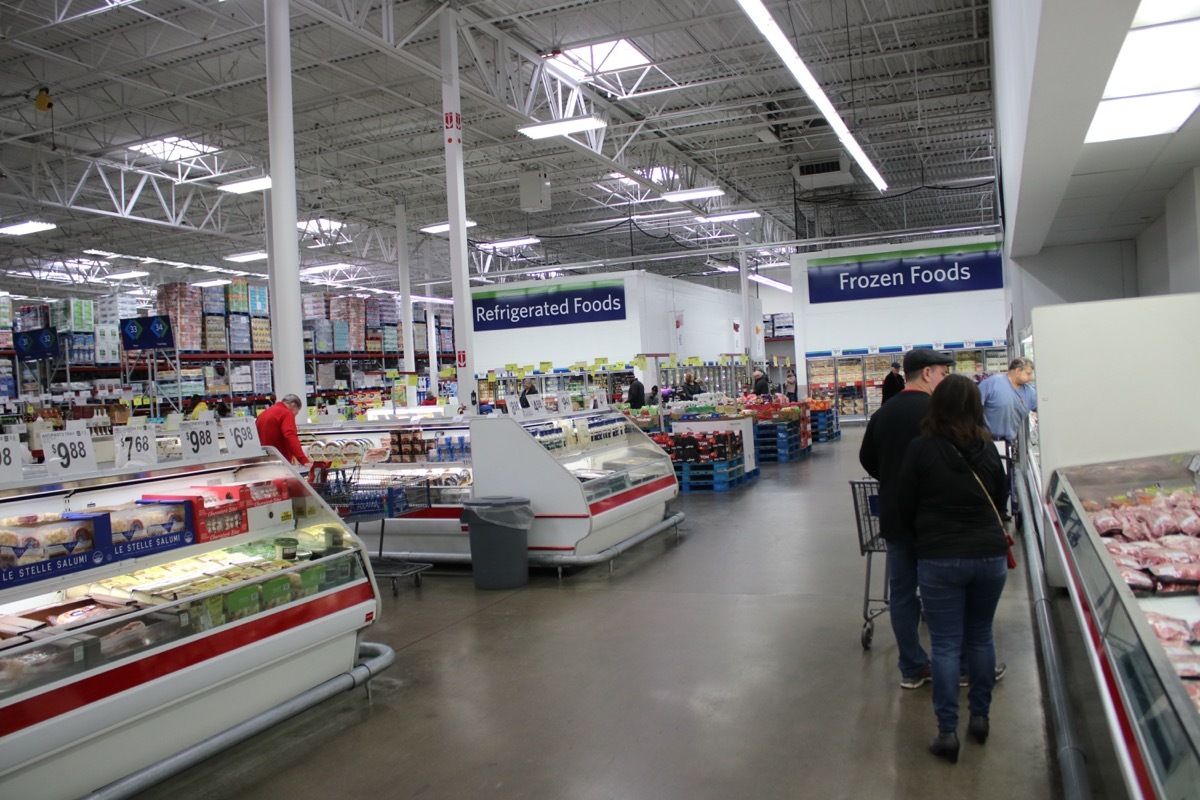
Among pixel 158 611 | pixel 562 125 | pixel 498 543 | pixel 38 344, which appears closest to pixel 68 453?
pixel 158 611

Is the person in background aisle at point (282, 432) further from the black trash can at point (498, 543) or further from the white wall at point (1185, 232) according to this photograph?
the white wall at point (1185, 232)

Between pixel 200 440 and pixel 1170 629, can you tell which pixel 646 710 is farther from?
pixel 200 440

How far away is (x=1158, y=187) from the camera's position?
25.4 feet

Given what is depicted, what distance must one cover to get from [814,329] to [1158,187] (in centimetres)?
1412

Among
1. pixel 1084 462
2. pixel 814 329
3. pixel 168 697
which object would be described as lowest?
pixel 168 697

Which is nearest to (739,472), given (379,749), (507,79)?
(507,79)

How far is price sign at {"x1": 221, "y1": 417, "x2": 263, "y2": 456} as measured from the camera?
4.88 metres

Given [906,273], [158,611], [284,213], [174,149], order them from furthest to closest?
[906,273] → [174,149] → [284,213] → [158,611]

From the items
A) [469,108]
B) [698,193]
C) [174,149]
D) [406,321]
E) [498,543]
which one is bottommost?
[498,543]

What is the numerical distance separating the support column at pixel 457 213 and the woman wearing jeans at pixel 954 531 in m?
8.43

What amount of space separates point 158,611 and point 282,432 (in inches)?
175

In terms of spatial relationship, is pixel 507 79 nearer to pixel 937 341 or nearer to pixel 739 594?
pixel 739 594

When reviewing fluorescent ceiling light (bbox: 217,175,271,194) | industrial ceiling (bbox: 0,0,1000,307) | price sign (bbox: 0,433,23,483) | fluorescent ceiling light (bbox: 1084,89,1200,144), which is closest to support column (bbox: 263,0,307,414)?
industrial ceiling (bbox: 0,0,1000,307)

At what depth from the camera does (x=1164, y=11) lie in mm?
3682
